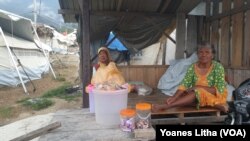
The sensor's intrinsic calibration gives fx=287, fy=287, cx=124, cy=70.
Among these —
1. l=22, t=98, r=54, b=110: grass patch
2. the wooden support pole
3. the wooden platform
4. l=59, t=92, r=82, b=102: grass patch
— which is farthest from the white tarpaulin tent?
the wooden platform

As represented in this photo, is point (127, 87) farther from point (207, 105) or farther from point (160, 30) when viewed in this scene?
point (160, 30)

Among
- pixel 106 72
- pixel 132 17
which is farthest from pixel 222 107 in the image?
pixel 132 17

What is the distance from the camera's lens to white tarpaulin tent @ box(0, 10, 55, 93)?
40.0 feet

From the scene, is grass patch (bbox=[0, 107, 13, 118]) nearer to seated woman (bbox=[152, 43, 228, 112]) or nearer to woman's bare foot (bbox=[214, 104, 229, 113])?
seated woman (bbox=[152, 43, 228, 112])

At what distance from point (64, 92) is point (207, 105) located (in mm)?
8069

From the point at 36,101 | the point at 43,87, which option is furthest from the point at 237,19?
the point at 43,87

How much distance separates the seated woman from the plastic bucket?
76cm

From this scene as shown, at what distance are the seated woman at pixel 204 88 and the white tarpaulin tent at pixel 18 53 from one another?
901 centimetres

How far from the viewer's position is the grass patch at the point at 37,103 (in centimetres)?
864

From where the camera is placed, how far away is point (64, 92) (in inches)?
429

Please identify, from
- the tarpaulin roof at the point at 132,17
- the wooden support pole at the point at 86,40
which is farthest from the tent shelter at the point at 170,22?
the wooden support pole at the point at 86,40

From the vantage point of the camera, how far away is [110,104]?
9.21 feet

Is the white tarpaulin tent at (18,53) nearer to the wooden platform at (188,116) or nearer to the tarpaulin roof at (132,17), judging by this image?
the tarpaulin roof at (132,17)

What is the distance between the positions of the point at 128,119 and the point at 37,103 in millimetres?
6893
